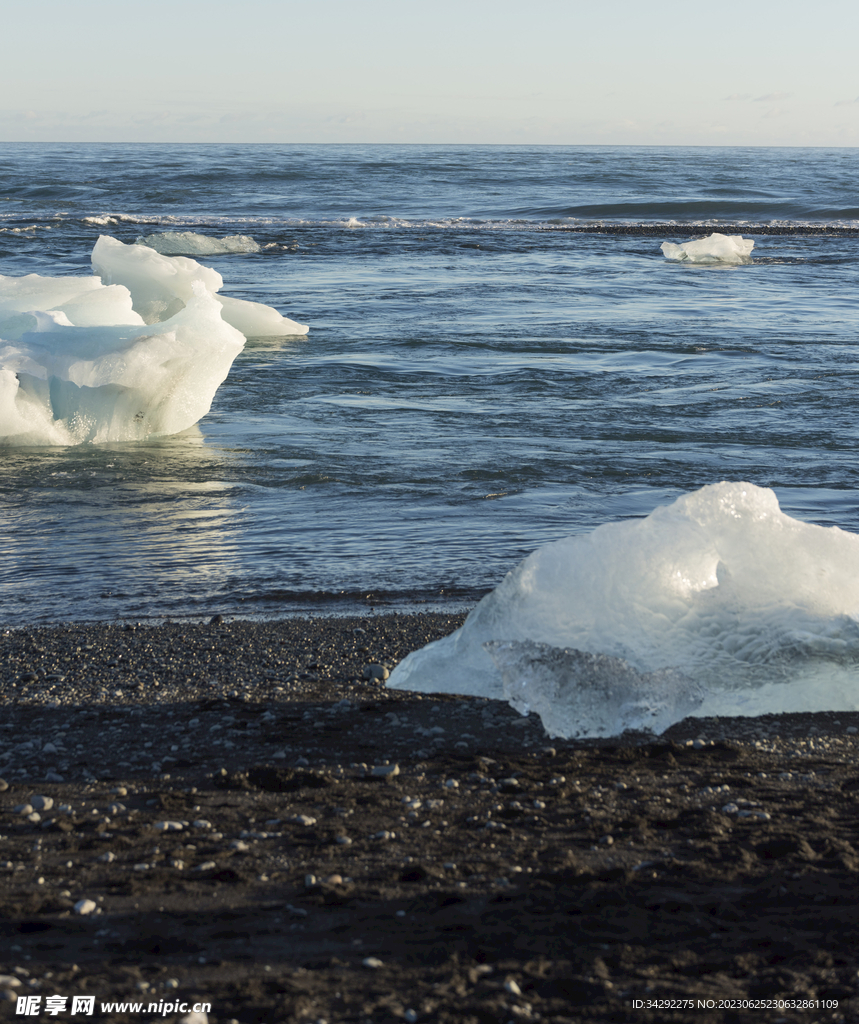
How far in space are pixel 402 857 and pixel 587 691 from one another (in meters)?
1.13

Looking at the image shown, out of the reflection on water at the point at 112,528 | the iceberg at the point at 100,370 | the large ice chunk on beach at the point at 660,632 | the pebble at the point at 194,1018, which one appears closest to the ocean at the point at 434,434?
the reflection on water at the point at 112,528

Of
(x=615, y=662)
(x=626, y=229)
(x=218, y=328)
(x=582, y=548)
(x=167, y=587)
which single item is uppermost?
(x=626, y=229)

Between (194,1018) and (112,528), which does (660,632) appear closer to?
(194,1018)

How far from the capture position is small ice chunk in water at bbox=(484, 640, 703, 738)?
3.49m

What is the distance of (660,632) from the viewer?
3.65m

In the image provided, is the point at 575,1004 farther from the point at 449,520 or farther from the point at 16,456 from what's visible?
the point at 16,456

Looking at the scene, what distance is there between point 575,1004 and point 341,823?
39.2 inches

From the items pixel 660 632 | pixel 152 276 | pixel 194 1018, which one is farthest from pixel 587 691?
pixel 152 276

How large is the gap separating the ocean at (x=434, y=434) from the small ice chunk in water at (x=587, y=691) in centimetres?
159

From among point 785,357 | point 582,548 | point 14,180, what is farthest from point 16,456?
point 14,180

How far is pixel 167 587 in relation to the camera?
5.40 metres

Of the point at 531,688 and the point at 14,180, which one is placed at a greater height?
the point at 14,180

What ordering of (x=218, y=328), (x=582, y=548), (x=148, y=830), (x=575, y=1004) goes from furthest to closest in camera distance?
1. (x=218, y=328)
2. (x=582, y=548)
3. (x=148, y=830)
4. (x=575, y=1004)

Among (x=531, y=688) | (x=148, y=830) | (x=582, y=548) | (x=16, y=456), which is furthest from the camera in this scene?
(x=16, y=456)
